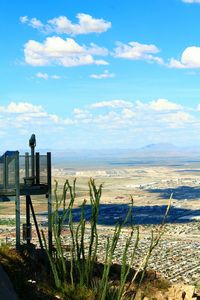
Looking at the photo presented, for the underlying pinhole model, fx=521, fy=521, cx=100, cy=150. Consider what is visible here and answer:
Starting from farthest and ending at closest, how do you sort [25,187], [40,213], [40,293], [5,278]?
[40,213]
[25,187]
[40,293]
[5,278]

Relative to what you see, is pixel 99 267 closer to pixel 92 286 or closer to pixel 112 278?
A: pixel 112 278

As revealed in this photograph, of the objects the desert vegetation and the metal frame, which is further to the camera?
the metal frame

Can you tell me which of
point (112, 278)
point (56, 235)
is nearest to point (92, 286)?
point (56, 235)

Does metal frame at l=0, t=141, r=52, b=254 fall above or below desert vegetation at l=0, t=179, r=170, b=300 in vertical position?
above

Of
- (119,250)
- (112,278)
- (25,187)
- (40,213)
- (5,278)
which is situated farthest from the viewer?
(40,213)

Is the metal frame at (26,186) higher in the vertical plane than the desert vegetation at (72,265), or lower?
higher

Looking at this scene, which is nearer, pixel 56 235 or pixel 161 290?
pixel 56 235

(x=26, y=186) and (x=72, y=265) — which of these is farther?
(x=26, y=186)

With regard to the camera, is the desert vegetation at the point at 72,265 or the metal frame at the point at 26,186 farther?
the metal frame at the point at 26,186

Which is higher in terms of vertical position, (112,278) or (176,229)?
(112,278)

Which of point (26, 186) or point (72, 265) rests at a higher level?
point (26, 186)

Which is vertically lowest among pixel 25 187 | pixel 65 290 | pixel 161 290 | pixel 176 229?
pixel 176 229
